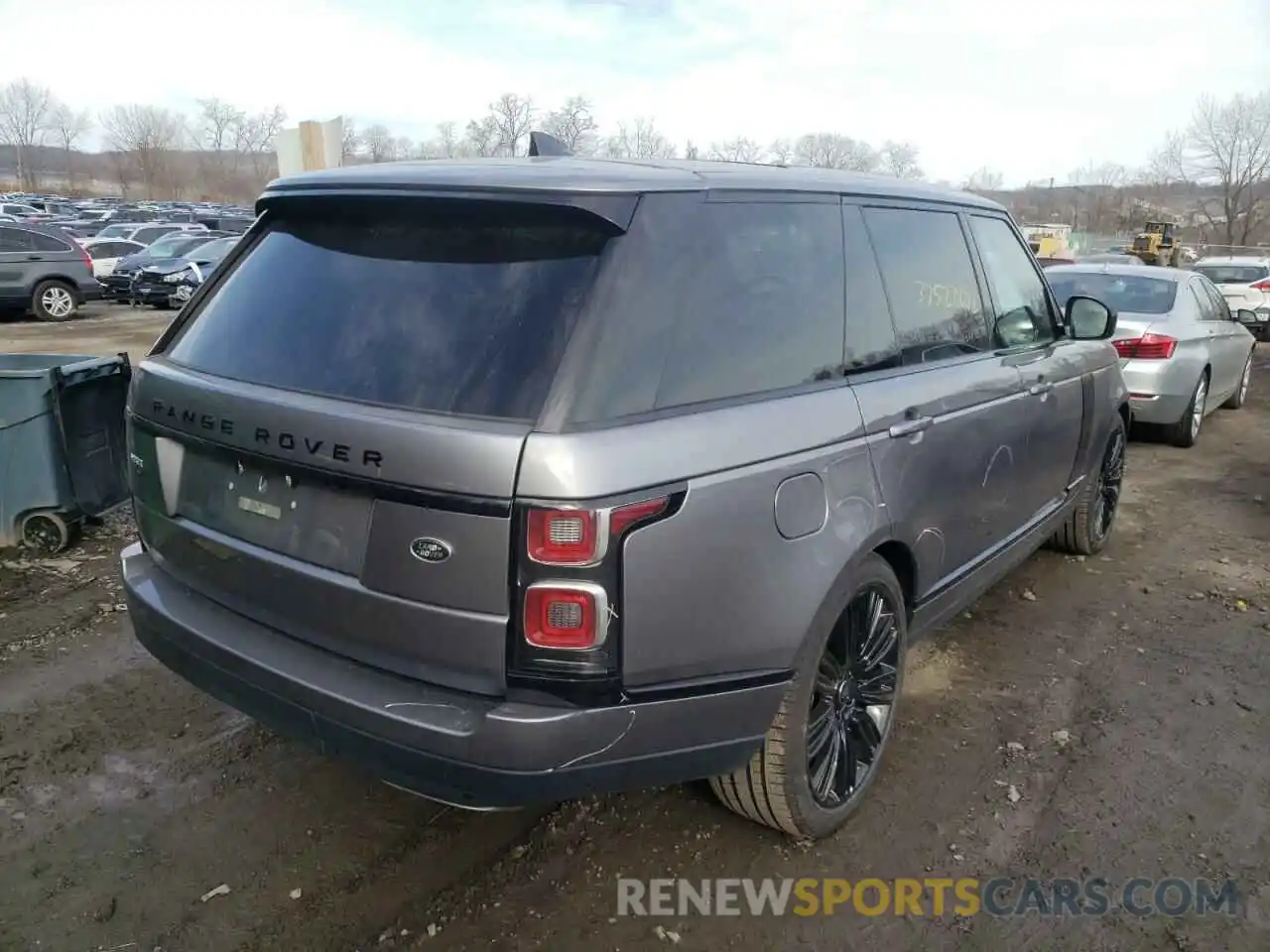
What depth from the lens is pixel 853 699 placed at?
9.66 feet

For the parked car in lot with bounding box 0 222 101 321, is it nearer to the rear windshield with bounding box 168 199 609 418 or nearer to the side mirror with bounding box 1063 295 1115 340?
the rear windshield with bounding box 168 199 609 418

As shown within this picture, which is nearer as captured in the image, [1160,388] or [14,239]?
[1160,388]

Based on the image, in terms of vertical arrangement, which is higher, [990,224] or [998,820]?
[990,224]

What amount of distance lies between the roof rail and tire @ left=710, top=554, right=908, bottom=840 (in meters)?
1.91

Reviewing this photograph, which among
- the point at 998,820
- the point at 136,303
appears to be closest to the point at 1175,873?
the point at 998,820

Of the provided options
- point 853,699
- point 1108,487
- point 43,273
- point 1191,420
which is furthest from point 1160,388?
point 43,273

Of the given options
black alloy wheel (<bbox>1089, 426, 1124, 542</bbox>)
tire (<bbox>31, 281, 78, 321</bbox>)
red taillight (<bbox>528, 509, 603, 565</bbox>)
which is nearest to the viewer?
red taillight (<bbox>528, 509, 603, 565</bbox>)

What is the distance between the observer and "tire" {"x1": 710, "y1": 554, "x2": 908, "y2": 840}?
2.57m

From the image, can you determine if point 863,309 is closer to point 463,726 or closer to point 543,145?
point 543,145

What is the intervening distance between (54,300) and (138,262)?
161 inches

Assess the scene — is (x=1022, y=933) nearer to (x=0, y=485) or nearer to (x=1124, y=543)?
(x=1124, y=543)

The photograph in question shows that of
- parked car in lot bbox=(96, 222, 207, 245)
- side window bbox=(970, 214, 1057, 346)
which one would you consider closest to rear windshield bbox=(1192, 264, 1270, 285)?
side window bbox=(970, 214, 1057, 346)

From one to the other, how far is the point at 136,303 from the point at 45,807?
2071 centimetres

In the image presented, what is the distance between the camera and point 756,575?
2293mm
